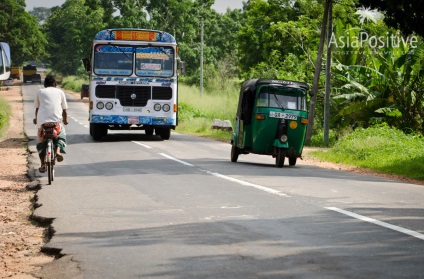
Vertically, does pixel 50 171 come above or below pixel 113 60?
below

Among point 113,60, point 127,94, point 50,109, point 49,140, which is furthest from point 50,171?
point 127,94

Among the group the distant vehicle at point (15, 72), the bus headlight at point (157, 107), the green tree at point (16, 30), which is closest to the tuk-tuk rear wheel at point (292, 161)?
the bus headlight at point (157, 107)

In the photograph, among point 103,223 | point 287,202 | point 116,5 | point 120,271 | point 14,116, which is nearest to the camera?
point 120,271

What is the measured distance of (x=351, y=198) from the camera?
43.9 feet

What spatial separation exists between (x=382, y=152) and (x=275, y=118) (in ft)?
18.4

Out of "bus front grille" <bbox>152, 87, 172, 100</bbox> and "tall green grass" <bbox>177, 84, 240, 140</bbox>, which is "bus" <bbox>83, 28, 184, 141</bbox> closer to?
"bus front grille" <bbox>152, 87, 172, 100</bbox>

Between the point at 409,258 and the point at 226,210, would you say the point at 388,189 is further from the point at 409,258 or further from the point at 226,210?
the point at 409,258

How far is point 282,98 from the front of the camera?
69.3 feet

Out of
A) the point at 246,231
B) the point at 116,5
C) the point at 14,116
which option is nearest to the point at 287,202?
the point at 246,231

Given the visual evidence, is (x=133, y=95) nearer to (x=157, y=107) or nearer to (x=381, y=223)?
(x=157, y=107)

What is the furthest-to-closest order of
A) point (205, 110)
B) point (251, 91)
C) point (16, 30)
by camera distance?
point (16, 30) < point (205, 110) < point (251, 91)

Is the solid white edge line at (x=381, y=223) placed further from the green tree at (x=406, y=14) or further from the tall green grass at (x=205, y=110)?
the tall green grass at (x=205, y=110)

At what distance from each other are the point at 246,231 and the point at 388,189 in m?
6.21

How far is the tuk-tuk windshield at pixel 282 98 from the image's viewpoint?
69.1 ft
